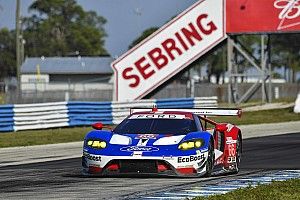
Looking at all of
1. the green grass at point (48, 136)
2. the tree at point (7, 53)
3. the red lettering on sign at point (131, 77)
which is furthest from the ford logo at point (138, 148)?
the tree at point (7, 53)

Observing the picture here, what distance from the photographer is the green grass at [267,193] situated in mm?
11797

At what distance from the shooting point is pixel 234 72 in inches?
1978

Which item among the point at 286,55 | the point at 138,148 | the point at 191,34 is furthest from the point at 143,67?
the point at 286,55

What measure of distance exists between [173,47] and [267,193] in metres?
32.2

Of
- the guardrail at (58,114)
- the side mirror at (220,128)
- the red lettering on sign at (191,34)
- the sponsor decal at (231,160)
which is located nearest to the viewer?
the side mirror at (220,128)

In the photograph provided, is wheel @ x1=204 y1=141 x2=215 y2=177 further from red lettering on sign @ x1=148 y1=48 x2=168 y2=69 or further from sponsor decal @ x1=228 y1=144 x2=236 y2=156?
red lettering on sign @ x1=148 y1=48 x2=168 y2=69

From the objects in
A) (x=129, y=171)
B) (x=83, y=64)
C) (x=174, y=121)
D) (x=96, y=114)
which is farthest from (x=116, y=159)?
(x=83, y=64)

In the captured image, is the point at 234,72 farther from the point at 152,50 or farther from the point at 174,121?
the point at 174,121

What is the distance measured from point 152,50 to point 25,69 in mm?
50538

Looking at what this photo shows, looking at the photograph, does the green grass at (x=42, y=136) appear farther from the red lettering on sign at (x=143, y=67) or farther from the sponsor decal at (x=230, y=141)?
the sponsor decal at (x=230, y=141)

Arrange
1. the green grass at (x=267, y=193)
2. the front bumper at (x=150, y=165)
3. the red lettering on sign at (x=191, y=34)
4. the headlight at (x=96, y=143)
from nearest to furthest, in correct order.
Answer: the green grass at (x=267, y=193) < the front bumper at (x=150, y=165) < the headlight at (x=96, y=143) < the red lettering on sign at (x=191, y=34)

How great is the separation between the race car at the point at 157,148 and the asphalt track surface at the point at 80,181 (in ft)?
0.58

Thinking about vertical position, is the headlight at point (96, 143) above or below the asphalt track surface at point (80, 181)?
above

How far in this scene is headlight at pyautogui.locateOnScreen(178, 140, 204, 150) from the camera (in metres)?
14.8
